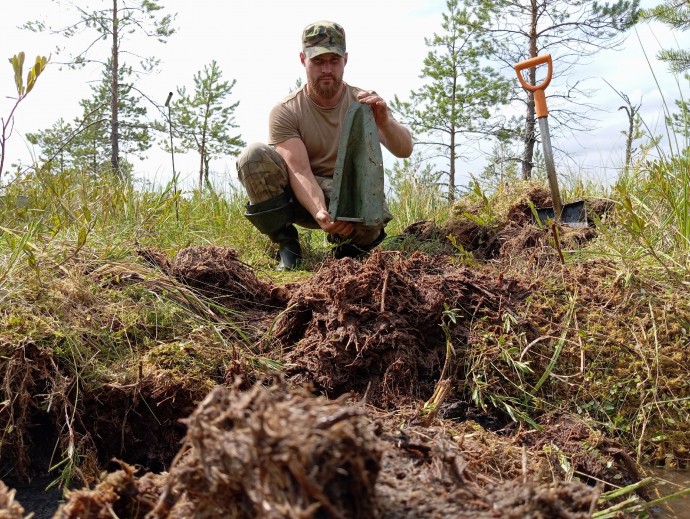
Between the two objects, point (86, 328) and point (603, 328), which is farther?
point (603, 328)

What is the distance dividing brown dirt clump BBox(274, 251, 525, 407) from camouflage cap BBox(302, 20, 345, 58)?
2.08 m

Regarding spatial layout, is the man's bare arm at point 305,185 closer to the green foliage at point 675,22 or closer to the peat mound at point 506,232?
the peat mound at point 506,232

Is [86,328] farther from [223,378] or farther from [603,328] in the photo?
[603,328]

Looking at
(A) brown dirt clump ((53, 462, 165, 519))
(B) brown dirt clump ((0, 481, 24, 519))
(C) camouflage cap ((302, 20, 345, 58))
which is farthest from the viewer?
(C) camouflage cap ((302, 20, 345, 58))

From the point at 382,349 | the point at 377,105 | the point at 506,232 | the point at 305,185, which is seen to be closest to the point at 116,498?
the point at 382,349

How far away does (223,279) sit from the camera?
10.8 feet

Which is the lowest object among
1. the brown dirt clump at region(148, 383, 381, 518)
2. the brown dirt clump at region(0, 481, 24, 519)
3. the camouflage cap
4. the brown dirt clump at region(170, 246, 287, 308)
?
the brown dirt clump at region(0, 481, 24, 519)

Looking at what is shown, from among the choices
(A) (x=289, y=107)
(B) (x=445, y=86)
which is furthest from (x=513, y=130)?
(A) (x=289, y=107)

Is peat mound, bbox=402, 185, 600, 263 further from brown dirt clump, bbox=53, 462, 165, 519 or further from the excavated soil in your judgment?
brown dirt clump, bbox=53, 462, 165, 519

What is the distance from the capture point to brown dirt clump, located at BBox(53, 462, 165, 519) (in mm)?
1364

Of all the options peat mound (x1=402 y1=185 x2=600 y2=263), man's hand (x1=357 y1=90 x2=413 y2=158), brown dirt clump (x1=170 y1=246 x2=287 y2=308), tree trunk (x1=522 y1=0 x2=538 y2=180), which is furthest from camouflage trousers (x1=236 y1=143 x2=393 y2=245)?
tree trunk (x1=522 y1=0 x2=538 y2=180)

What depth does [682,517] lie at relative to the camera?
1939mm

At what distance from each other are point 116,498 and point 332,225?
2.92 metres

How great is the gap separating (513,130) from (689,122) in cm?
728
